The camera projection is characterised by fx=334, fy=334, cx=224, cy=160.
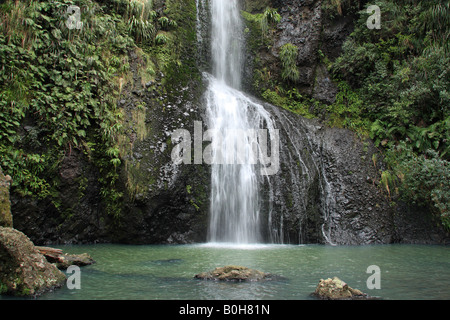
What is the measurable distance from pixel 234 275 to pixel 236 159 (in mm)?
5885

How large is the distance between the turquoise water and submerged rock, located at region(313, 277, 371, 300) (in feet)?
0.69

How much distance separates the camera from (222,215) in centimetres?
991

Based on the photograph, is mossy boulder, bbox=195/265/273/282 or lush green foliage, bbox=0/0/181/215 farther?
lush green foliage, bbox=0/0/181/215

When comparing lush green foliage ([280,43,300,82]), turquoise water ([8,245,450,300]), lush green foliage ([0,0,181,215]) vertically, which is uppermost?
lush green foliage ([280,43,300,82])

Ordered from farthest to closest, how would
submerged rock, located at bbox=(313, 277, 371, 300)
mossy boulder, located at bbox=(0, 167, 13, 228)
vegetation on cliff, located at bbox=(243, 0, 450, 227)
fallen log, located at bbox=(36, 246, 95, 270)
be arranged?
vegetation on cliff, located at bbox=(243, 0, 450, 227) < fallen log, located at bbox=(36, 246, 95, 270) < mossy boulder, located at bbox=(0, 167, 13, 228) < submerged rock, located at bbox=(313, 277, 371, 300)

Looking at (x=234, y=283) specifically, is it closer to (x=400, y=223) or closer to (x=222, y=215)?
(x=222, y=215)

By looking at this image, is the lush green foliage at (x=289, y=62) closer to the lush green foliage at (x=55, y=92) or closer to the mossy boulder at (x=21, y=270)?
the lush green foliage at (x=55, y=92)

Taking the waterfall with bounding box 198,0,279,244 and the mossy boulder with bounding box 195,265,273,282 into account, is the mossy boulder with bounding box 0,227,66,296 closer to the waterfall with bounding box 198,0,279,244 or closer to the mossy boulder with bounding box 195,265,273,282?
the mossy boulder with bounding box 195,265,273,282

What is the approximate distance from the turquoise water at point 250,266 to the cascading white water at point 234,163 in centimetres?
123

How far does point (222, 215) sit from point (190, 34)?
25.6ft

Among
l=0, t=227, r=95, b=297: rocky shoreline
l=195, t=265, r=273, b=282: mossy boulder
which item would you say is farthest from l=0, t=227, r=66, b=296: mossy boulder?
l=195, t=265, r=273, b=282: mossy boulder

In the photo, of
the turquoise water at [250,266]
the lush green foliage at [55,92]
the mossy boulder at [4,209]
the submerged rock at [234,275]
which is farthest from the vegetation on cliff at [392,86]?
the mossy boulder at [4,209]

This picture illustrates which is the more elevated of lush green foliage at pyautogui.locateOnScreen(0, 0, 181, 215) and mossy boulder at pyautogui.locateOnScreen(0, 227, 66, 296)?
lush green foliage at pyautogui.locateOnScreen(0, 0, 181, 215)

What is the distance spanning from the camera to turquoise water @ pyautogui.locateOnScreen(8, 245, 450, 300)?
4227mm
